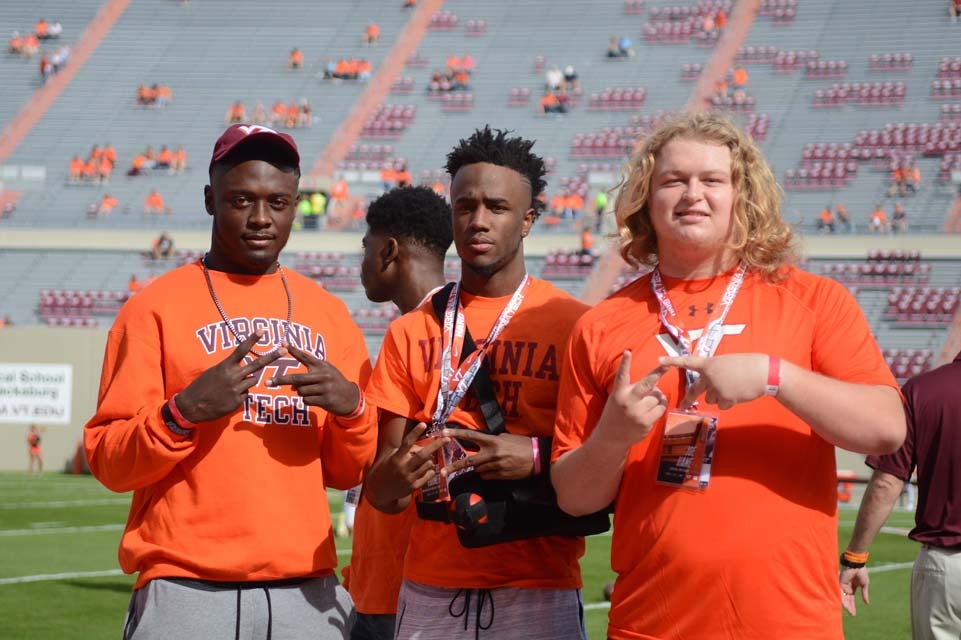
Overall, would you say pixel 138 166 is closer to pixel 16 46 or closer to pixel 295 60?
pixel 295 60

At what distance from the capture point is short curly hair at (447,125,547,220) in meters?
3.83

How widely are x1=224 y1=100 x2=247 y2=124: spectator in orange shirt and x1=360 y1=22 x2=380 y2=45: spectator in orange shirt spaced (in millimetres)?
5044

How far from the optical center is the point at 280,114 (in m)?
40.8

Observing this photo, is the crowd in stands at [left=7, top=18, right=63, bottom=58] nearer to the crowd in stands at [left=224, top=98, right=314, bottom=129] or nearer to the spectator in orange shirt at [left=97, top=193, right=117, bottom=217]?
the crowd in stands at [left=224, top=98, right=314, bottom=129]

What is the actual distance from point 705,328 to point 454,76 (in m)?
38.7

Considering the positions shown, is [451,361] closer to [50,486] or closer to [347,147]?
[50,486]

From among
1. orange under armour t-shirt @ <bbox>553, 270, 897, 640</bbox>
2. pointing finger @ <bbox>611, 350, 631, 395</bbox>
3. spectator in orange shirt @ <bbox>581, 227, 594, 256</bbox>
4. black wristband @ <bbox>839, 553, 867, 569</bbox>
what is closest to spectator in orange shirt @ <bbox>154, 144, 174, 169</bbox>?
spectator in orange shirt @ <bbox>581, 227, 594, 256</bbox>

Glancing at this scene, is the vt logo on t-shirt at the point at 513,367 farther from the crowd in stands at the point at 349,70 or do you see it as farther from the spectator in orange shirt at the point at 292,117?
the crowd in stands at the point at 349,70

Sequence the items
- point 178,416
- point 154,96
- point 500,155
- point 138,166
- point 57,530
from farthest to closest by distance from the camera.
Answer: point 154,96 < point 138,166 < point 57,530 < point 500,155 < point 178,416

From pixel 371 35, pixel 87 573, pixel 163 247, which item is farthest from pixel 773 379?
pixel 371 35

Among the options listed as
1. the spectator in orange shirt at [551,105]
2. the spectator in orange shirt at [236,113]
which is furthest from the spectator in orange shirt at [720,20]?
the spectator in orange shirt at [236,113]

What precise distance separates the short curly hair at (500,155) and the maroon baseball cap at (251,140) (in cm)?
54

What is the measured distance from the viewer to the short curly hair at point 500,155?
3826 mm

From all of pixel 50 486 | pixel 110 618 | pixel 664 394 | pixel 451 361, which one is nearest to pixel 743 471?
pixel 664 394
